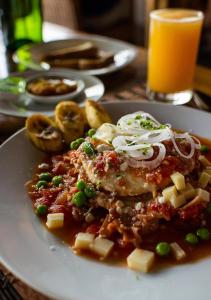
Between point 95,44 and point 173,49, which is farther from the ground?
point 173,49

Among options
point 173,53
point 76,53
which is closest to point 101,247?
point 173,53

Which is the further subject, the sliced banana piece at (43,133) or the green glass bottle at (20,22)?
the green glass bottle at (20,22)

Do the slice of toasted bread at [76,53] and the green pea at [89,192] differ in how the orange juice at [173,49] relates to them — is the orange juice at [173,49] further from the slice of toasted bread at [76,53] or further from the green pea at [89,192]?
the green pea at [89,192]

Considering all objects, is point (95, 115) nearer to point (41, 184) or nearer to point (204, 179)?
point (41, 184)

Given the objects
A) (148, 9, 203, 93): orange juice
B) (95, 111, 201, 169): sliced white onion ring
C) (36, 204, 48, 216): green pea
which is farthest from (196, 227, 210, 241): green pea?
(148, 9, 203, 93): orange juice

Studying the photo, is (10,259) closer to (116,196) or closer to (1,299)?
(1,299)

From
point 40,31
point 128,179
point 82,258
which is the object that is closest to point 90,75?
point 40,31

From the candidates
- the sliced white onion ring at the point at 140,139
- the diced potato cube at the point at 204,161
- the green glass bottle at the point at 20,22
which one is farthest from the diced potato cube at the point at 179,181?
the green glass bottle at the point at 20,22
